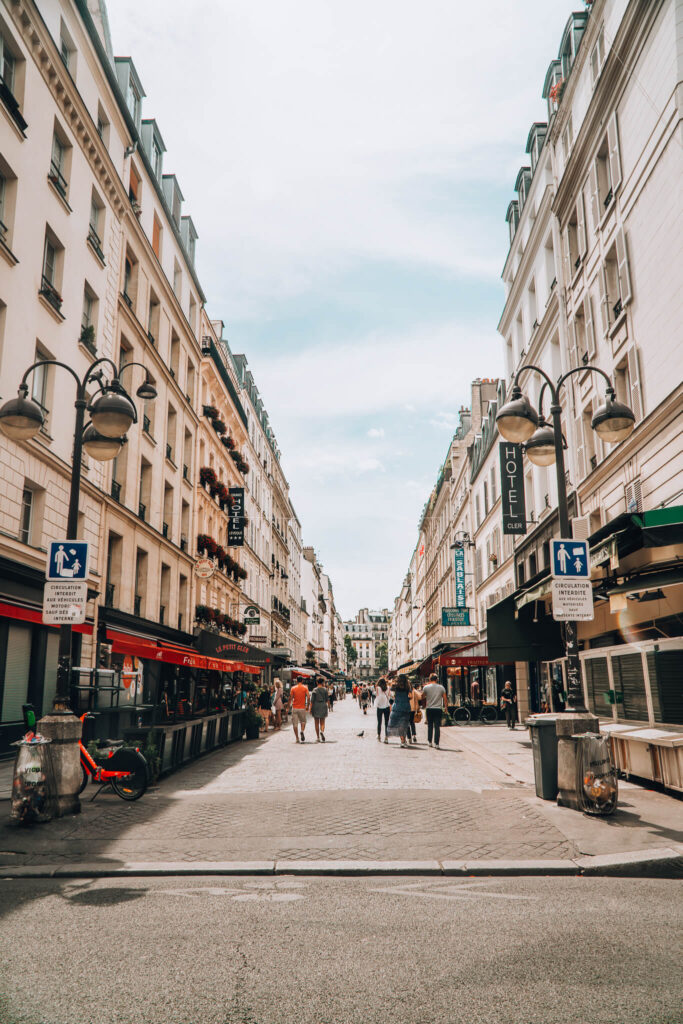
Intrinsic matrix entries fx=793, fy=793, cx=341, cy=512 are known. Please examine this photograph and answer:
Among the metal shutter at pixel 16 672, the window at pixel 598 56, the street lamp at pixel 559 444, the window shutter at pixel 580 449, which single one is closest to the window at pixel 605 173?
the window at pixel 598 56

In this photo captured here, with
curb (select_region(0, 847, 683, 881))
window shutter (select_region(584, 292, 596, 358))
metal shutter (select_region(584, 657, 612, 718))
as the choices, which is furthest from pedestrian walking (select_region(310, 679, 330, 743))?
curb (select_region(0, 847, 683, 881))

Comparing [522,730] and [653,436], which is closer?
[653,436]

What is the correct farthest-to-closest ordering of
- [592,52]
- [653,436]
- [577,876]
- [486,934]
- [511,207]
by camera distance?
1. [511,207]
2. [592,52]
3. [653,436]
4. [577,876]
5. [486,934]

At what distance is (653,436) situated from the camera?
16844 millimetres

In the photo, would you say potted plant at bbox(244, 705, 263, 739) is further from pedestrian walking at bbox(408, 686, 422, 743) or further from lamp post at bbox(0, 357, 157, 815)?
lamp post at bbox(0, 357, 157, 815)

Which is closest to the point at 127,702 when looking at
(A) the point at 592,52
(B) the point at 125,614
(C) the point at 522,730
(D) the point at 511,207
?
(B) the point at 125,614

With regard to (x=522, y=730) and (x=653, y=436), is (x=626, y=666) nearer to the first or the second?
(x=653, y=436)

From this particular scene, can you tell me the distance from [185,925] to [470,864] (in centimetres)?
289

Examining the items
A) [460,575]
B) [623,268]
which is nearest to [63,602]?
[623,268]

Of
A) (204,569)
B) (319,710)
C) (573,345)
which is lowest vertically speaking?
(319,710)

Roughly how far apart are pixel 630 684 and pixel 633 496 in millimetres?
6870

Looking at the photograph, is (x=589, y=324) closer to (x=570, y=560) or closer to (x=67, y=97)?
(x=570, y=560)

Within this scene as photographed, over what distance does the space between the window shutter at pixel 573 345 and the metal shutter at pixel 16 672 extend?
55.2 feet

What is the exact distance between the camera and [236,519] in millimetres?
41656
